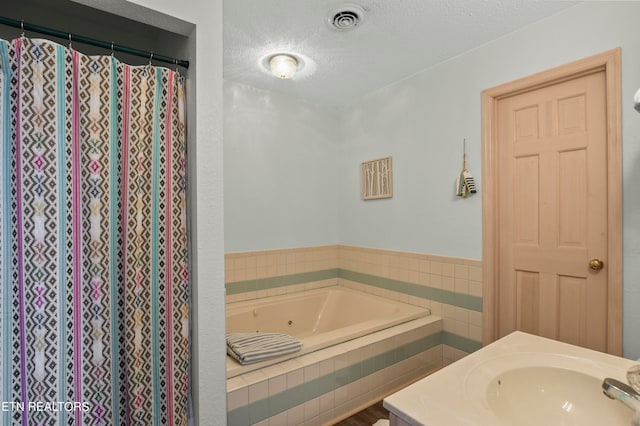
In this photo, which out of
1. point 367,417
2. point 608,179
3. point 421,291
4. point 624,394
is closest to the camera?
point 624,394

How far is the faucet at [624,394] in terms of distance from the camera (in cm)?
90

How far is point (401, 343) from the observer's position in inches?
85.7

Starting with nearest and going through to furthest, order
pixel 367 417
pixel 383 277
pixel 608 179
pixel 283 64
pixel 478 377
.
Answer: pixel 478 377, pixel 608 179, pixel 367 417, pixel 283 64, pixel 383 277

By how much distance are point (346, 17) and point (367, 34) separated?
245 mm

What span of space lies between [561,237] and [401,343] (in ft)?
3.71

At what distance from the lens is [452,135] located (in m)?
2.36

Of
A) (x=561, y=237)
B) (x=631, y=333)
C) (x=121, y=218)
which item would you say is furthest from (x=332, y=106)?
(x=631, y=333)

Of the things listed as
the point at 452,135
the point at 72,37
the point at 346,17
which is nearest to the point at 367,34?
the point at 346,17

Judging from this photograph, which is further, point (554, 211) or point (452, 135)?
point (452, 135)

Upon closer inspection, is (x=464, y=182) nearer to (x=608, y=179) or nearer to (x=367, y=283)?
(x=608, y=179)

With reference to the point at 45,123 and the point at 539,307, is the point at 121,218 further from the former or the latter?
the point at 539,307

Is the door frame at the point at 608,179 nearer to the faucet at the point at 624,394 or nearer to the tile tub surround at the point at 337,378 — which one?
the tile tub surround at the point at 337,378

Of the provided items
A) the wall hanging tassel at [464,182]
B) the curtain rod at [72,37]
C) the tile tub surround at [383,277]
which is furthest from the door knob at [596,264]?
the curtain rod at [72,37]

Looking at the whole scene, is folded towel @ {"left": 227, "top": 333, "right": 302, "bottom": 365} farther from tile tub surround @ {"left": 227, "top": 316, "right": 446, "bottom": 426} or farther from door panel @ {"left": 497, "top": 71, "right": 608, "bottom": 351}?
door panel @ {"left": 497, "top": 71, "right": 608, "bottom": 351}
